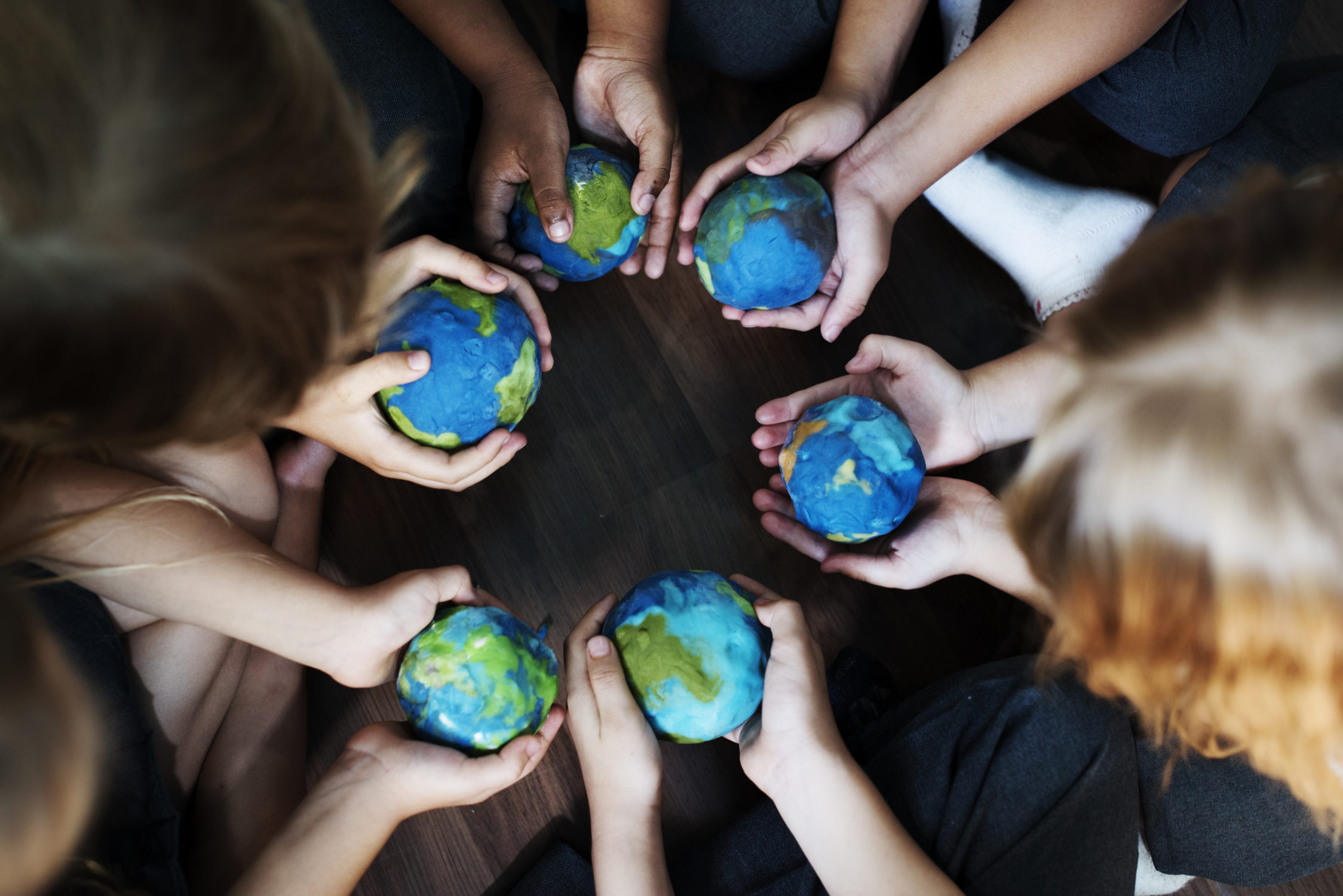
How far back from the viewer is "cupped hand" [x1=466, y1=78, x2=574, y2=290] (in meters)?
1.15

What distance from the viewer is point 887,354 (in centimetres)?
117

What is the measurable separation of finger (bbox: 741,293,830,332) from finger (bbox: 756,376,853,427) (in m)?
0.11

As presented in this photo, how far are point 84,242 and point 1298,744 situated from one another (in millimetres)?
1163

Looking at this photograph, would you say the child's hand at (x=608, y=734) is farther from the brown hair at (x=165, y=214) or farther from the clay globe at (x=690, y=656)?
the brown hair at (x=165, y=214)

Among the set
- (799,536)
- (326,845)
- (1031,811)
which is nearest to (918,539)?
(799,536)

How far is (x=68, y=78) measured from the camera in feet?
1.85

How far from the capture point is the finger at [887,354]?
1165 millimetres

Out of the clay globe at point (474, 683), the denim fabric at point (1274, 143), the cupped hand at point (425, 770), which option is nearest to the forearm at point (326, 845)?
the cupped hand at point (425, 770)

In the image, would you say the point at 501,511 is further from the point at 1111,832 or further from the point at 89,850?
the point at 1111,832

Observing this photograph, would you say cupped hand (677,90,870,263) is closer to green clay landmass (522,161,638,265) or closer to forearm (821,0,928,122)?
forearm (821,0,928,122)

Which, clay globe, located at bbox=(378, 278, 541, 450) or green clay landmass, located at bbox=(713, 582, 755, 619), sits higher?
clay globe, located at bbox=(378, 278, 541, 450)

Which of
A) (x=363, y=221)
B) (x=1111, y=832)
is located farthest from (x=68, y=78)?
(x=1111, y=832)

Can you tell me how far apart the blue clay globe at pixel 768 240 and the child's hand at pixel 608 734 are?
538 millimetres

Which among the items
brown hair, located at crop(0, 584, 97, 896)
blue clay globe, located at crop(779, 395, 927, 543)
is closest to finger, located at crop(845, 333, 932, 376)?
blue clay globe, located at crop(779, 395, 927, 543)
